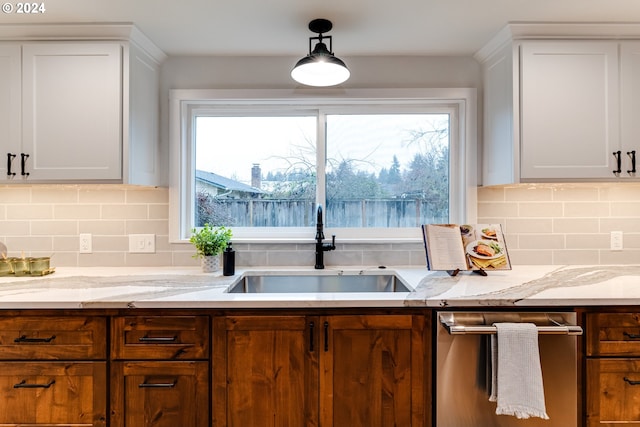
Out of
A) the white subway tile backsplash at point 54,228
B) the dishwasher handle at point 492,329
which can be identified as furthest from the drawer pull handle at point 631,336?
the white subway tile backsplash at point 54,228

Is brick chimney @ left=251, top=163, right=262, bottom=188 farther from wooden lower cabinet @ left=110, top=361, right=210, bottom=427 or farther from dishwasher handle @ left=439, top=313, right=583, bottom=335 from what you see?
dishwasher handle @ left=439, top=313, right=583, bottom=335

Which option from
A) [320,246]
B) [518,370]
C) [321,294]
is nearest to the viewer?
[518,370]

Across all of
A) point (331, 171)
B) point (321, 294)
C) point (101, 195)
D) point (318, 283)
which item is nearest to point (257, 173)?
point (331, 171)

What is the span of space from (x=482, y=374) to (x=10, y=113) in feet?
8.19

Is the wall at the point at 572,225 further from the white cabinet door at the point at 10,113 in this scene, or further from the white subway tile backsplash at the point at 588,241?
the white cabinet door at the point at 10,113

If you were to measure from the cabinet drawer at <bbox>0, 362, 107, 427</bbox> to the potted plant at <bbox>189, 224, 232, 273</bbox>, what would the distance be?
716 mm

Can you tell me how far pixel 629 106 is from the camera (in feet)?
6.03

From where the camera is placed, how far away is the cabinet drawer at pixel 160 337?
1429mm

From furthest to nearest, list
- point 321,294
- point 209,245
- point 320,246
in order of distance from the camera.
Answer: point 320,246, point 209,245, point 321,294

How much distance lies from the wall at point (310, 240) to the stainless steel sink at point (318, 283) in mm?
127

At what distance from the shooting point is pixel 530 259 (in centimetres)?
217

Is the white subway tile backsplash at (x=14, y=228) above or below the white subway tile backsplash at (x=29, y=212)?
below

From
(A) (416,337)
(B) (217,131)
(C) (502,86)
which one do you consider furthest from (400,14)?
(A) (416,337)

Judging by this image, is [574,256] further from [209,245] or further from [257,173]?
[209,245]
